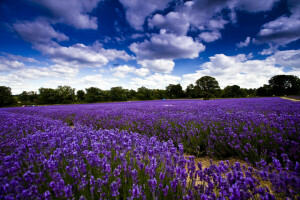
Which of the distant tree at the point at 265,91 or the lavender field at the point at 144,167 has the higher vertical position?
the distant tree at the point at 265,91

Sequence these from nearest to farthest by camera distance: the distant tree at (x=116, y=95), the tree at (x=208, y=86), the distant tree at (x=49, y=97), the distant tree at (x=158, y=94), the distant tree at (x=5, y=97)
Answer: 1. the tree at (x=208, y=86)
2. the distant tree at (x=5, y=97)
3. the distant tree at (x=49, y=97)
4. the distant tree at (x=116, y=95)
5. the distant tree at (x=158, y=94)

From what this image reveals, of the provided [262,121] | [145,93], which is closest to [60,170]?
[262,121]

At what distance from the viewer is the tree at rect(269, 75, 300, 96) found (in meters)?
37.5

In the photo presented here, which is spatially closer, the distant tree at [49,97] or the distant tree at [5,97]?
the distant tree at [5,97]

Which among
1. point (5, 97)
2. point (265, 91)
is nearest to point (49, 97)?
point (5, 97)

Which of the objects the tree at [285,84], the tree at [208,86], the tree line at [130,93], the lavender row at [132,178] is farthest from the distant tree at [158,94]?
the lavender row at [132,178]

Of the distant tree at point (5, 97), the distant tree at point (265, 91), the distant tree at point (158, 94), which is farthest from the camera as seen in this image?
the distant tree at point (158, 94)

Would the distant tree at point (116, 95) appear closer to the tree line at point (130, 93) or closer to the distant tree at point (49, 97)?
the tree line at point (130, 93)

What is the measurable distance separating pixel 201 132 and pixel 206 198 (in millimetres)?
2239

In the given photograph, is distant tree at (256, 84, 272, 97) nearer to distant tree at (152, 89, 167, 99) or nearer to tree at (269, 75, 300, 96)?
tree at (269, 75, 300, 96)

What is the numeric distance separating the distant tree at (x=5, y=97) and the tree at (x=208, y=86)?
52154 mm

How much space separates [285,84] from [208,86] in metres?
26.5

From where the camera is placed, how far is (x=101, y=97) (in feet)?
139

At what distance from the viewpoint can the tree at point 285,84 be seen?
37.5 metres
